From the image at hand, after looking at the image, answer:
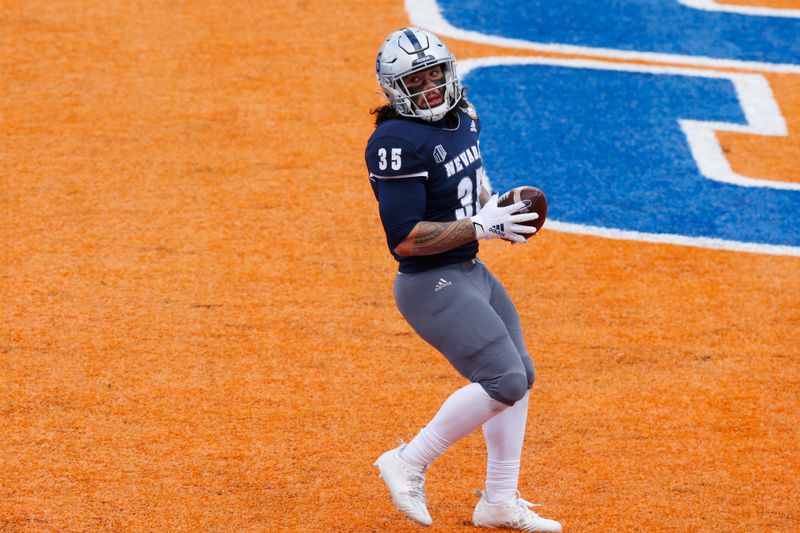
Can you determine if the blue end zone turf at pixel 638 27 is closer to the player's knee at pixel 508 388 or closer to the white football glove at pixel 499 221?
the white football glove at pixel 499 221

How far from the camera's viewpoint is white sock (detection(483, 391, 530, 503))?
4914 millimetres

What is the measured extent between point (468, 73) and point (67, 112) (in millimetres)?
Result: 3551

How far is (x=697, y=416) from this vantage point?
597cm

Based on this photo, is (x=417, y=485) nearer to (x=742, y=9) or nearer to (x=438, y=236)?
(x=438, y=236)

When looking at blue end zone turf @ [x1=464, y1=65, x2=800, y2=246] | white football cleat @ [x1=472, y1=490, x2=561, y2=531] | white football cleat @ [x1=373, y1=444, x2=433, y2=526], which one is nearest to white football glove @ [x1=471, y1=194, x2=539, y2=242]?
white football cleat @ [x1=373, y1=444, x2=433, y2=526]

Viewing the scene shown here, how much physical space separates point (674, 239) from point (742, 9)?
196 inches

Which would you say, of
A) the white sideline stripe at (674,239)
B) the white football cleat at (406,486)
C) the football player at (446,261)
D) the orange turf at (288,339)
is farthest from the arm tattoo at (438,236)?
the white sideline stripe at (674,239)

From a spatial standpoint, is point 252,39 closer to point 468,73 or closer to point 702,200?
point 468,73

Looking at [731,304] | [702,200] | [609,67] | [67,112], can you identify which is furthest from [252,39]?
[731,304]

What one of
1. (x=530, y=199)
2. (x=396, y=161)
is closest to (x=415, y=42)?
(x=396, y=161)

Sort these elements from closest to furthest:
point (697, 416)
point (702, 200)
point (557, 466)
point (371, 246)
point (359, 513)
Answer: point (359, 513) < point (557, 466) < point (697, 416) < point (371, 246) < point (702, 200)

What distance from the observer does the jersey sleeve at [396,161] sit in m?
4.64

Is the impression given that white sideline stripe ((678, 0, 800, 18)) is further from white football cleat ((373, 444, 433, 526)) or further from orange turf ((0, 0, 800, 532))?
Result: white football cleat ((373, 444, 433, 526))

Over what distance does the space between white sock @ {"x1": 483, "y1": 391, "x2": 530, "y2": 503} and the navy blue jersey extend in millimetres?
722
